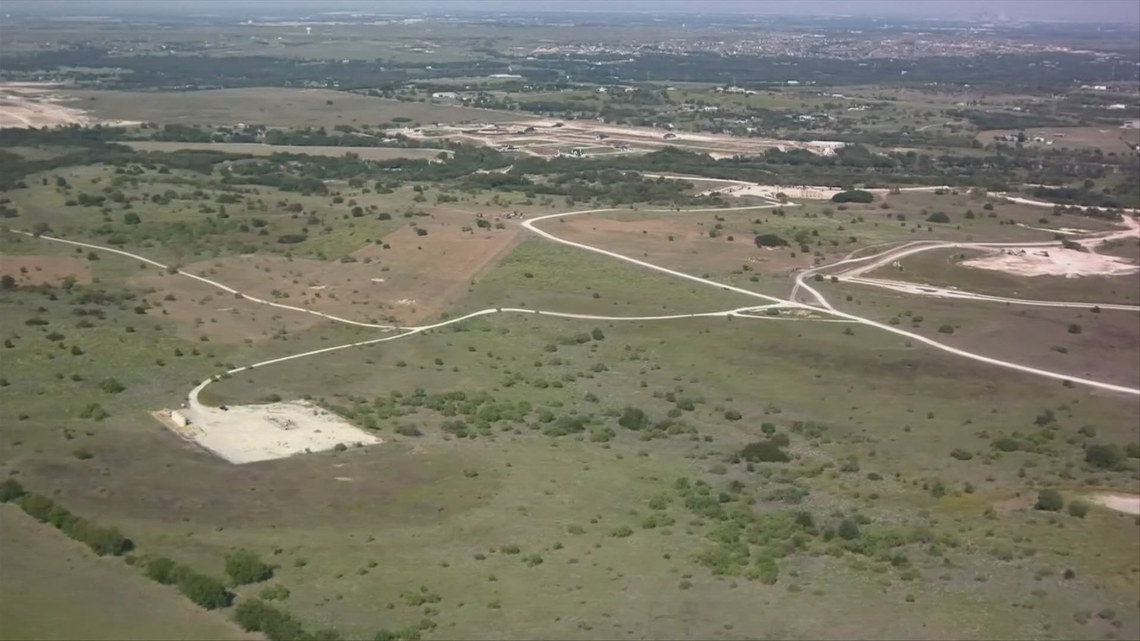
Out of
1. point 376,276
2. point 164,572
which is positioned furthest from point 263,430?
point 376,276

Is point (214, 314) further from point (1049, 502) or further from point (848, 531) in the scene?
point (1049, 502)

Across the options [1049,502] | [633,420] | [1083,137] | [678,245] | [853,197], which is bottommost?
[633,420]

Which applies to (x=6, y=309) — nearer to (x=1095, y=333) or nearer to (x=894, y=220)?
(x=1095, y=333)

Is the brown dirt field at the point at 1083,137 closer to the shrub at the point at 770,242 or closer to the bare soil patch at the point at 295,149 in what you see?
the bare soil patch at the point at 295,149

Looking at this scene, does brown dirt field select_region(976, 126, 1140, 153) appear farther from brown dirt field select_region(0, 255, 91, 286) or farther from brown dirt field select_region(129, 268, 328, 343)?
brown dirt field select_region(0, 255, 91, 286)

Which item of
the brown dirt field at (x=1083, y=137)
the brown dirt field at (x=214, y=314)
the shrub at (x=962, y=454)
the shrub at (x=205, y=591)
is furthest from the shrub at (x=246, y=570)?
the brown dirt field at (x=1083, y=137)

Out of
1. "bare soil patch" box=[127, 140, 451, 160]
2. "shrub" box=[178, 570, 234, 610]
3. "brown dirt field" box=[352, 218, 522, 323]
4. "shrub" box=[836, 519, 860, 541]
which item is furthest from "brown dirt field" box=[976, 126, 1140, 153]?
"shrub" box=[178, 570, 234, 610]
